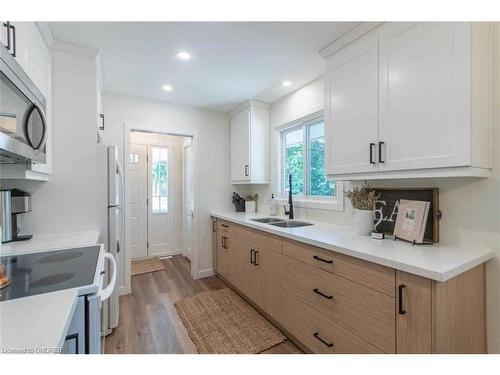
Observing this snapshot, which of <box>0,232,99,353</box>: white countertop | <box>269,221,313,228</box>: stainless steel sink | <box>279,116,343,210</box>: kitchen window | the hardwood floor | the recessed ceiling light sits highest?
the recessed ceiling light

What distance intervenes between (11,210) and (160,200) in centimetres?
270

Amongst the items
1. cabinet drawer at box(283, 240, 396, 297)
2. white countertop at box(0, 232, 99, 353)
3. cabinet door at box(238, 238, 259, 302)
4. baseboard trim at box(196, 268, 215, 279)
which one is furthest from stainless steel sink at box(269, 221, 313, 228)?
white countertop at box(0, 232, 99, 353)

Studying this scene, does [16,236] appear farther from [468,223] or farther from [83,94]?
[468,223]

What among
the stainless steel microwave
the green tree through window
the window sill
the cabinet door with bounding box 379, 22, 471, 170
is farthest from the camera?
the green tree through window

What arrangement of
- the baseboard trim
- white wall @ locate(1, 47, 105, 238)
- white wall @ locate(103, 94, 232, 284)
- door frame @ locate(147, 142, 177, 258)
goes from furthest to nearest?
Result: door frame @ locate(147, 142, 177, 258), the baseboard trim, white wall @ locate(103, 94, 232, 284), white wall @ locate(1, 47, 105, 238)

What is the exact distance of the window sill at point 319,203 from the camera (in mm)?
2193

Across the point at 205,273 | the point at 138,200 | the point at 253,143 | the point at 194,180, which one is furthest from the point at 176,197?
the point at 253,143

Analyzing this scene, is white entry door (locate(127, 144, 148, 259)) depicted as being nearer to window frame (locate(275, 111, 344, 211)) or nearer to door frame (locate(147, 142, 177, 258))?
door frame (locate(147, 142, 177, 258))

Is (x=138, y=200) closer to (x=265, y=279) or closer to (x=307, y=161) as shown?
(x=265, y=279)

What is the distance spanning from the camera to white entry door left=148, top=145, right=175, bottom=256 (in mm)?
4145

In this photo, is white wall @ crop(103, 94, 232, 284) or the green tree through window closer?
the green tree through window

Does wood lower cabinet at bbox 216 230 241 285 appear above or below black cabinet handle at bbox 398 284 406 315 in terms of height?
below
